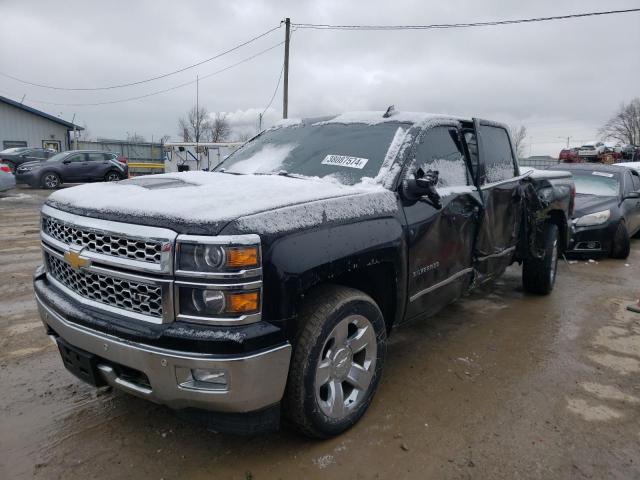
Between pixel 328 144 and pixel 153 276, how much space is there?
74.4 inches

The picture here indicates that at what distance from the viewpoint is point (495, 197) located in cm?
428

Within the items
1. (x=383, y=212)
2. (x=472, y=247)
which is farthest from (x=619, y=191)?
(x=383, y=212)

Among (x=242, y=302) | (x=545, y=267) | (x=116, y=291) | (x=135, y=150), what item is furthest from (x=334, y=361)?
(x=135, y=150)

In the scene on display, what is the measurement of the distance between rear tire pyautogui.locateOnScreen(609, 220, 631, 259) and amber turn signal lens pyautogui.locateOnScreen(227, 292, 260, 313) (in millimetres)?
7570

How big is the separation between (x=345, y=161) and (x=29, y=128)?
34094 millimetres

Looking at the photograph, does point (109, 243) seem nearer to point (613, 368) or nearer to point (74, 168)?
point (613, 368)

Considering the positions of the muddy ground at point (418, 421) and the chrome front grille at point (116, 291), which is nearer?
the chrome front grille at point (116, 291)

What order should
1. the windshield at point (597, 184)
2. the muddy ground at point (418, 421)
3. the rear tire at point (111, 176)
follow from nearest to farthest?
the muddy ground at point (418, 421) < the windshield at point (597, 184) < the rear tire at point (111, 176)

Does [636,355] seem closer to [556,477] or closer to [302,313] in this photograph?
[556,477]

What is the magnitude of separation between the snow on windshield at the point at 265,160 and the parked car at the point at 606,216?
5599 millimetres

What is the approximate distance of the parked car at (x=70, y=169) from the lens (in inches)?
Result: 727

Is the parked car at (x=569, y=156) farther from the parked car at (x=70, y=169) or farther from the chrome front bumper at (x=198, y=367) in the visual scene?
the chrome front bumper at (x=198, y=367)

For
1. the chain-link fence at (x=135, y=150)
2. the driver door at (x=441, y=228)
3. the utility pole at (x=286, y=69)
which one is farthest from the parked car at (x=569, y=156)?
the driver door at (x=441, y=228)

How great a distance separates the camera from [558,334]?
4.53 m
